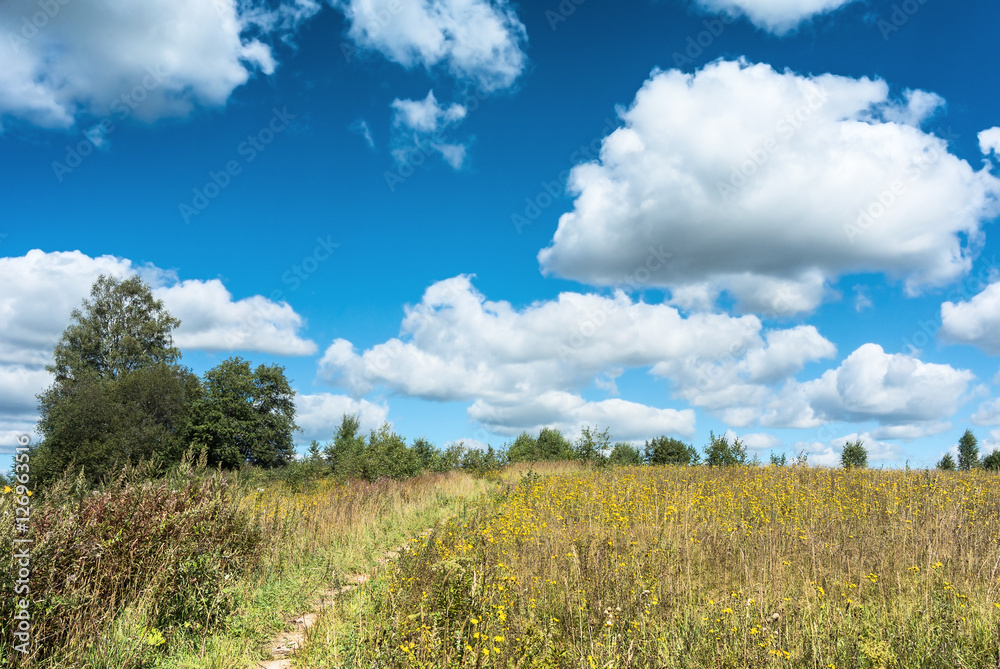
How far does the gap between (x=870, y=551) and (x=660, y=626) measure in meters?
4.38

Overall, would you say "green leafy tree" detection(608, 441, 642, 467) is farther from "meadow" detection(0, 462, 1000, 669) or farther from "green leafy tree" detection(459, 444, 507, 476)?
"meadow" detection(0, 462, 1000, 669)

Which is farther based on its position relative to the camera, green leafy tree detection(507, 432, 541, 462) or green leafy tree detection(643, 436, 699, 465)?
green leafy tree detection(507, 432, 541, 462)

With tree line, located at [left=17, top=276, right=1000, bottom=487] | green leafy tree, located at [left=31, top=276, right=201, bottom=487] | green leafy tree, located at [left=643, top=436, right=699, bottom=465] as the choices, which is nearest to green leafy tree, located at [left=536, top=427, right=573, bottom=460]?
tree line, located at [left=17, top=276, right=1000, bottom=487]

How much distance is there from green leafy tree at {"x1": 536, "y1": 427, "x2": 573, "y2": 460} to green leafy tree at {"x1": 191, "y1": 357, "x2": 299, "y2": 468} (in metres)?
18.4

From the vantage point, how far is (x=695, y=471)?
54.0 feet

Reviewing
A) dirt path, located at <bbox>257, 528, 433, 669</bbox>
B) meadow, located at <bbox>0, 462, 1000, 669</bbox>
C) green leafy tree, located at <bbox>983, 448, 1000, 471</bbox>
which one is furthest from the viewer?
green leafy tree, located at <bbox>983, 448, 1000, 471</bbox>

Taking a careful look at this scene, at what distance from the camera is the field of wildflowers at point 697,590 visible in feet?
15.8

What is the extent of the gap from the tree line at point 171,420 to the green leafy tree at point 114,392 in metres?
0.06

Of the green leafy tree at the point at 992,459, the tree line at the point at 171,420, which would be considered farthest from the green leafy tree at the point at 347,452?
the green leafy tree at the point at 992,459

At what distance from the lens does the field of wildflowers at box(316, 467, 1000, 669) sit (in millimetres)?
4805

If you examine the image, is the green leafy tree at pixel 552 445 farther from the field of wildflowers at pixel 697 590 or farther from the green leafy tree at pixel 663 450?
the field of wildflowers at pixel 697 590

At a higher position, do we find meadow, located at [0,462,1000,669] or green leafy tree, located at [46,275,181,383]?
green leafy tree, located at [46,275,181,383]

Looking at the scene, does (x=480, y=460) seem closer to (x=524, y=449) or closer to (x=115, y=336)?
(x=524, y=449)

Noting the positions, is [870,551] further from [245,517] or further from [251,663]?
[245,517]
